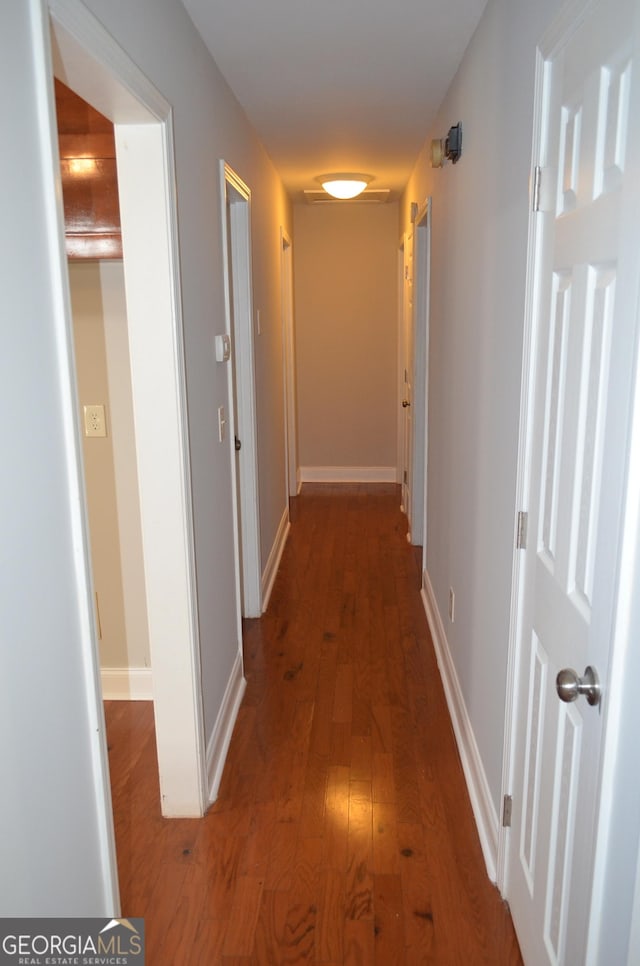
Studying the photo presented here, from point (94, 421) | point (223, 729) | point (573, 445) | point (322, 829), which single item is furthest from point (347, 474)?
point (573, 445)

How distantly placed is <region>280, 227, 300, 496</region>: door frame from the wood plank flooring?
245 centimetres

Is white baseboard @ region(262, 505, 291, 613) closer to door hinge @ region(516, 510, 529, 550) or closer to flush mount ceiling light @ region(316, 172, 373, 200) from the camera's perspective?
flush mount ceiling light @ region(316, 172, 373, 200)

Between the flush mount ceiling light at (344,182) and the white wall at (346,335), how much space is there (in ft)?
4.91

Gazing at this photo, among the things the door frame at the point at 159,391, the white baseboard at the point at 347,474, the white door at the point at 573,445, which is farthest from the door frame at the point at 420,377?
the white door at the point at 573,445

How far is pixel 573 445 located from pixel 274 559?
134 inches

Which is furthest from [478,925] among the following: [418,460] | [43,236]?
[418,460]

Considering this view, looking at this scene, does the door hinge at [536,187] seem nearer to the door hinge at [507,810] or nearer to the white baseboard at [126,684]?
the door hinge at [507,810]

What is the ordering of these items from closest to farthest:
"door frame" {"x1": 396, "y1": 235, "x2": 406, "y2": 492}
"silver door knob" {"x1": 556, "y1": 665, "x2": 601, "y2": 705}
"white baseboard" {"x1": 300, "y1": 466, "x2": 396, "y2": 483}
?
1. "silver door knob" {"x1": 556, "y1": 665, "x2": 601, "y2": 705}
2. "door frame" {"x1": 396, "y1": 235, "x2": 406, "y2": 492}
3. "white baseboard" {"x1": 300, "y1": 466, "x2": 396, "y2": 483}

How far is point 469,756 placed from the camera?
8.30 feet

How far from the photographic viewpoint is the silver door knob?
3.92 feet

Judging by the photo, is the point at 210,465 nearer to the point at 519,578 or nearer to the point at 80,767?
the point at 519,578

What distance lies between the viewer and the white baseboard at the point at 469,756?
2119 mm

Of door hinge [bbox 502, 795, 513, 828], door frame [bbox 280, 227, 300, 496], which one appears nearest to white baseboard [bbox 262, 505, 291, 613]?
door frame [bbox 280, 227, 300, 496]

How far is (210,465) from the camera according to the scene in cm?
258
